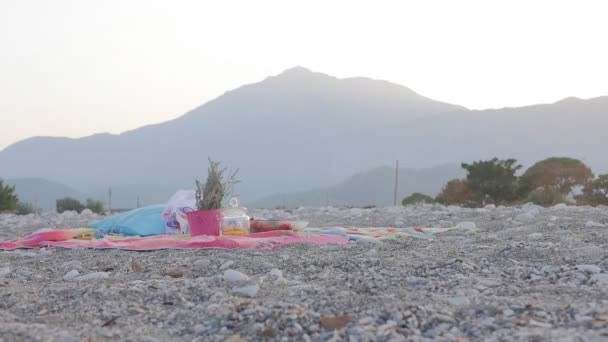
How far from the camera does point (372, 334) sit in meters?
2.19

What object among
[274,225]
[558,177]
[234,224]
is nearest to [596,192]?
[558,177]

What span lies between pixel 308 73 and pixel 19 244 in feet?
499

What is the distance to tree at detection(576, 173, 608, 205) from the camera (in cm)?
1603

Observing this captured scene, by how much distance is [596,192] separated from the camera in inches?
648

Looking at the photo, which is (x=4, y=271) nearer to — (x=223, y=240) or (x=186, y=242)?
(x=186, y=242)

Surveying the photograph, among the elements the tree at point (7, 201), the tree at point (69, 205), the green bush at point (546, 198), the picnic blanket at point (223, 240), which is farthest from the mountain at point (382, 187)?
the picnic blanket at point (223, 240)

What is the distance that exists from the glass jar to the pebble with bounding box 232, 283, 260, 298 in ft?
10.3

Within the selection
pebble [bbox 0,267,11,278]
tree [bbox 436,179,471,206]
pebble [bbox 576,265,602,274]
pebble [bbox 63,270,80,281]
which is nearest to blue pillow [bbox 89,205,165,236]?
pebble [bbox 0,267,11,278]

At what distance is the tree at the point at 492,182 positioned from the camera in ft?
59.1

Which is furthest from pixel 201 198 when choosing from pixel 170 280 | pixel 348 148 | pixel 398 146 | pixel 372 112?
pixel 372 112

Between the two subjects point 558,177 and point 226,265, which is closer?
point 226,265

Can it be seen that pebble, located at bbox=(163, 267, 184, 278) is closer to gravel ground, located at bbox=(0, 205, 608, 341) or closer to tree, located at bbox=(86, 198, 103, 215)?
gravel ground, located at bbox=(0, 205, 608, 341)

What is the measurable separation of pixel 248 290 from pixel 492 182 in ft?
53.0

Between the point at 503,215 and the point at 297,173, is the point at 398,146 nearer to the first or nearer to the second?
the point at 297,173
